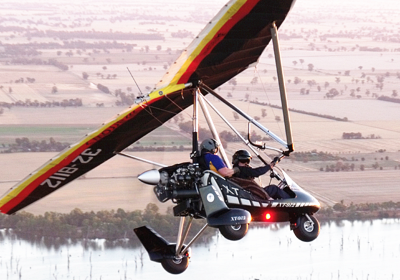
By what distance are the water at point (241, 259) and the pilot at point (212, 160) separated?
44750 millimetres

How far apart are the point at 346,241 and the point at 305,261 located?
5699 millimetres

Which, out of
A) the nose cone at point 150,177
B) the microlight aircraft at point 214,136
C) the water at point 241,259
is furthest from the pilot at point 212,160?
the water at point 241,259

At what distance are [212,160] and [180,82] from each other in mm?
1840

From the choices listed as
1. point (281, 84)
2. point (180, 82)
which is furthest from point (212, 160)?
point (281, 84)

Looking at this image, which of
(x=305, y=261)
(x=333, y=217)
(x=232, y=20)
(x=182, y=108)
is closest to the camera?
(x=232, y=20)

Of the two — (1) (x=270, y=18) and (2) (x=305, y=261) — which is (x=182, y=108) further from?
(2) (x=305, y=261)

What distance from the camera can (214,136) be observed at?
24.5 m

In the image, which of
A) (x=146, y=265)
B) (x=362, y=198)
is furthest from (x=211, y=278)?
(x=362, y=198)

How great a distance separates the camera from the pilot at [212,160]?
23.3 metres

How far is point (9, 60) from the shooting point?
187 meters

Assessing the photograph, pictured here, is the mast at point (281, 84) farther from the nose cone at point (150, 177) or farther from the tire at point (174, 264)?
the tire at point (174, 264)

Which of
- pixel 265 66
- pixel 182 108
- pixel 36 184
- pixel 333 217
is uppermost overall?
pixel 265 66

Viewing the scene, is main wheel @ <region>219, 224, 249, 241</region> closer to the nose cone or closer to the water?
the nose cone

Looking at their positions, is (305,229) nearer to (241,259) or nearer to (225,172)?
(225,172)
